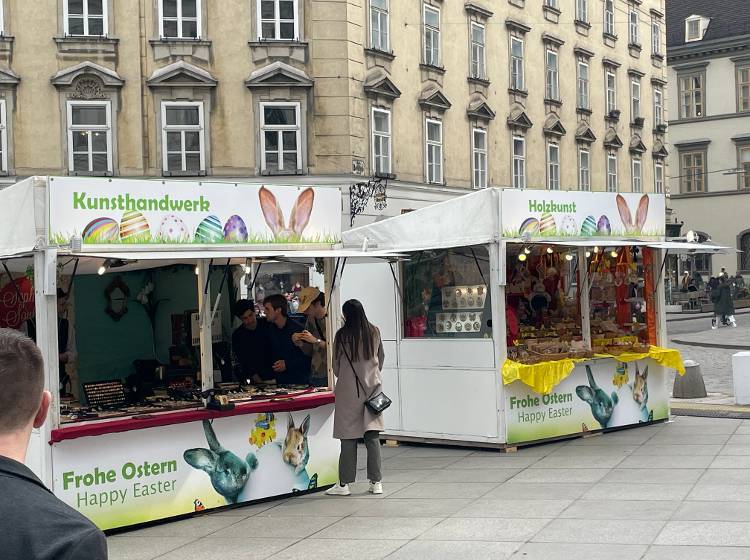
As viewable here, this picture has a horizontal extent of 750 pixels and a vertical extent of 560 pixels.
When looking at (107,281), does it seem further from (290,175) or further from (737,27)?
(737,27)

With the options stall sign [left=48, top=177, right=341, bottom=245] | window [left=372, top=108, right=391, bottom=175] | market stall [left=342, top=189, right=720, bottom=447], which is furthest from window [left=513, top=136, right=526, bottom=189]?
stall sign [left=48, top=177, right=341, bottom=245]

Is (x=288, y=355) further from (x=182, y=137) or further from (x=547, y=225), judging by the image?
(x=182, y=137)

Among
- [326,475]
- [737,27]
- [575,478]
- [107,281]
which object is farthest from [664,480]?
[737,27]

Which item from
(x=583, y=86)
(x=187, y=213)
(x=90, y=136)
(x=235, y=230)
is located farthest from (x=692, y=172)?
(x=187, y=213)

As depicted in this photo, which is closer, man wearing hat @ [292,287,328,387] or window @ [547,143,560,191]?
man wearing hat @ [292,287,328,387]

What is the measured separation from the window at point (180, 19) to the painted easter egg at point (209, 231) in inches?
801

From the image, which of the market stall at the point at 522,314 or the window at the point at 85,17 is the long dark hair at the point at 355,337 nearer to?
the market stall at the point at 522,314

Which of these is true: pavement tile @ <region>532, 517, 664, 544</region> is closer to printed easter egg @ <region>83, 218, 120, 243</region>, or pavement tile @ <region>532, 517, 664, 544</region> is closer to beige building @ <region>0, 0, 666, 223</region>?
printed easter egg @ <region>83, 218, 120, 243</region>

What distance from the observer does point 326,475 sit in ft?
36.5

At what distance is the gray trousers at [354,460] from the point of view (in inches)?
418

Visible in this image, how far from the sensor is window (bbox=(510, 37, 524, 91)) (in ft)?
124

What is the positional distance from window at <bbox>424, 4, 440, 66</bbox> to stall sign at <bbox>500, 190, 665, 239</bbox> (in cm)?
1923

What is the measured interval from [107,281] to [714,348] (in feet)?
68.7

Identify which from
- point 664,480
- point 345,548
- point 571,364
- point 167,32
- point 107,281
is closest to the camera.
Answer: point 345,548
